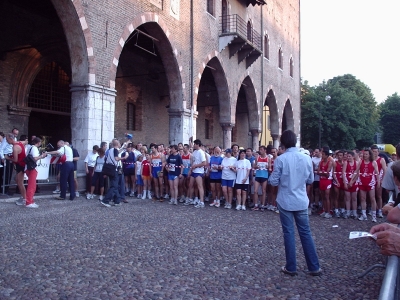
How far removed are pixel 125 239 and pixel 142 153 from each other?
6732 millimetres

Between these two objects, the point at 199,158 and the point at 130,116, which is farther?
the point at 130,116

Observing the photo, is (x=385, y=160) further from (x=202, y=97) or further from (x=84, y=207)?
(x=202, y=97)

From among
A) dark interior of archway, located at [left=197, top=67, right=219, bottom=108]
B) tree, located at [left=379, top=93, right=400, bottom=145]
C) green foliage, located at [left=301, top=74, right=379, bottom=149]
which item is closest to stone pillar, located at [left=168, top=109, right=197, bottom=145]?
dark interior of archway, located at [left=197, top=67, right=219, bottom=108]

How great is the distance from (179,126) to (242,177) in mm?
7888

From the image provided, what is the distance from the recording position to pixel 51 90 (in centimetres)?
1855

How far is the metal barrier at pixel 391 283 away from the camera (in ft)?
5.93

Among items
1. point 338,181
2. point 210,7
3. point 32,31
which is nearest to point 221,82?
point 210,7

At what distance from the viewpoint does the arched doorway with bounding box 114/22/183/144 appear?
801 inches

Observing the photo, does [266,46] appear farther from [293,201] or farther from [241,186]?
[293,201]

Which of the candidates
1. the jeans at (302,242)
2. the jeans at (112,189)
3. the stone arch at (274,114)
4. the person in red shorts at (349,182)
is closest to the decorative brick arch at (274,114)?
the stone arch at (274,114)

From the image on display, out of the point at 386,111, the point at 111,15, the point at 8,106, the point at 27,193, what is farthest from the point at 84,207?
the point at 386,111

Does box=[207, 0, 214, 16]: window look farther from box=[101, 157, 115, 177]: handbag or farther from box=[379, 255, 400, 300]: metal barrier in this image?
box=[379, 255, 400, 300]: metal barrier

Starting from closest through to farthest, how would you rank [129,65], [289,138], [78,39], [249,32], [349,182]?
1. [289,138]
2. [349,182]
3. [78,39]
4. [129,65]
5. [249,32]

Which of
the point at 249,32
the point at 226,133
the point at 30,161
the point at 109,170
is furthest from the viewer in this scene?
the point at 249,32
